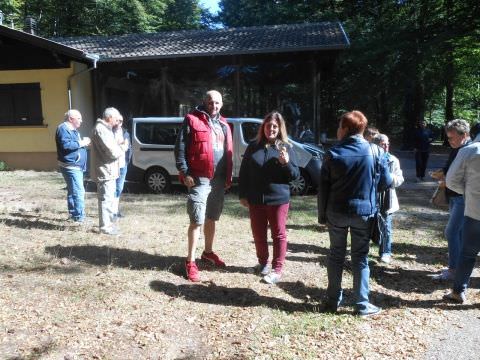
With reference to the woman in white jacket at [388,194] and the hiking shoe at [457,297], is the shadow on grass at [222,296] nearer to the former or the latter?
the hiking shoe at [457,297]

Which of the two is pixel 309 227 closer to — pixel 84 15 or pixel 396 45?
pixel 396 45

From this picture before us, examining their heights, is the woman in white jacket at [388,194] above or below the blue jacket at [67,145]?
below

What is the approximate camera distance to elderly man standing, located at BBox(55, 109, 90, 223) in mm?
6258

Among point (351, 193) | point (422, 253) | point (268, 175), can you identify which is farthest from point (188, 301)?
point (422, 253)

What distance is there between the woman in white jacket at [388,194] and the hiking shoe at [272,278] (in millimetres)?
1438

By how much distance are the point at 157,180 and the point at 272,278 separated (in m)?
6.59

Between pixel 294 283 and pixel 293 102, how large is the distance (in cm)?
2066

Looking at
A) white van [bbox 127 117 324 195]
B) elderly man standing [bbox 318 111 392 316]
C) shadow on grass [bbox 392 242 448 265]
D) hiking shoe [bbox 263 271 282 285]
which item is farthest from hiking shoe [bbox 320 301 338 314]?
white van [bbox 127 117 324 195]

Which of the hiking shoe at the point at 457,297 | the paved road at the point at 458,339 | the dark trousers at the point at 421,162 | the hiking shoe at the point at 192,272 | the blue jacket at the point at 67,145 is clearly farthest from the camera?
the dark trousers at the point at 421,162

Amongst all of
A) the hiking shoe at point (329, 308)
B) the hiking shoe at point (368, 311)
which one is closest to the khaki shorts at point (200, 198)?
the hiking shoe at point (329, 308)

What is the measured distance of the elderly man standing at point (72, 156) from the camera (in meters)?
6.26

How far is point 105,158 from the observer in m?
5.69

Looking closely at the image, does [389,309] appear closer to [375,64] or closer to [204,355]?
[204,355]

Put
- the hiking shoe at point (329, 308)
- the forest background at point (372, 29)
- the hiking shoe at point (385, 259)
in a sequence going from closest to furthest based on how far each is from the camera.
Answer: the hiking shoe at point (329, 308) < the hiking shoe at point (385, 259) < the forest background at point (372, 29)
